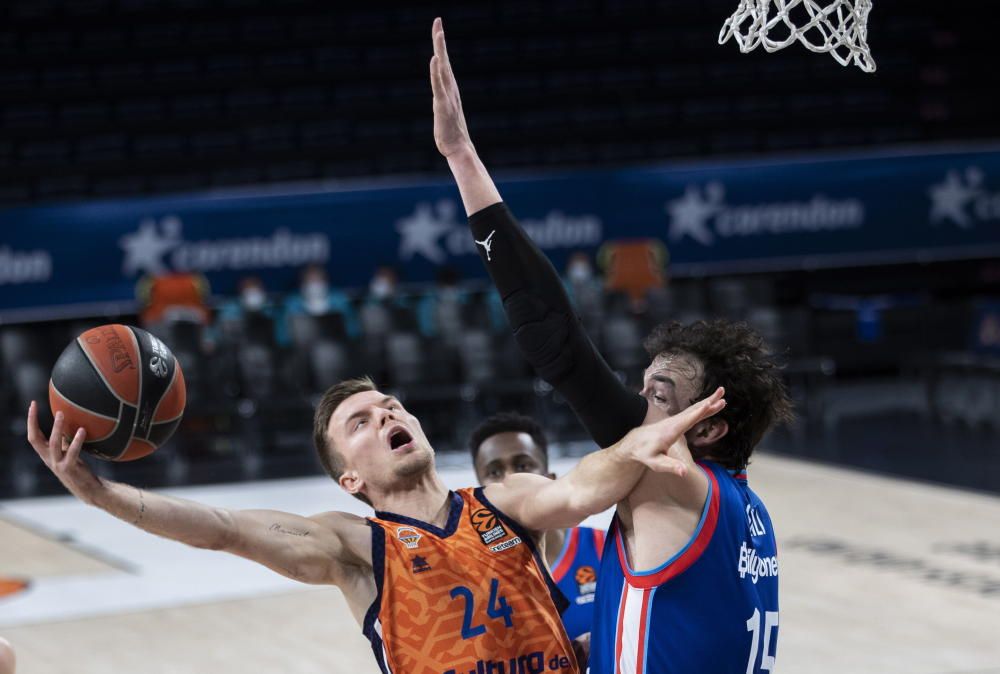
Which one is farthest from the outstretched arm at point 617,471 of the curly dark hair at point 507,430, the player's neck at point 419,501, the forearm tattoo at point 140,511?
the curly dark hair at point 507,430

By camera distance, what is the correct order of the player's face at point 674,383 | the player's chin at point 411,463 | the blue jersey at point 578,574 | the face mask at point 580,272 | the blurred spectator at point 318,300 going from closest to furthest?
1. the player's face at point 674,383
2. the player's chin at point 411,463
3. the blue jersey at point 578,574
4. the blurred spectator at point 318,300
5. the face mask at point 580,272

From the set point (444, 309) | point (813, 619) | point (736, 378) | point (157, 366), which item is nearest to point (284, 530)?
point (157, 366)

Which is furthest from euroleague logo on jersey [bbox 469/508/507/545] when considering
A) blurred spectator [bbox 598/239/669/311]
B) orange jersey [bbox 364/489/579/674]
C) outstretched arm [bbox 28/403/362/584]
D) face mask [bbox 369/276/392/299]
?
blurred spectator [bbox 598/239/669/311]

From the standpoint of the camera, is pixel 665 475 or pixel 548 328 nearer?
pixel 548 328

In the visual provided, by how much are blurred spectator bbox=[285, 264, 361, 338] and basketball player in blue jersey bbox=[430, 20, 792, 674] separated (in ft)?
35.4

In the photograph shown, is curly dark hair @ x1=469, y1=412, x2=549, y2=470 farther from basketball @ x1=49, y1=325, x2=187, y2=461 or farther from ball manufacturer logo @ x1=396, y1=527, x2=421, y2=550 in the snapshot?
basketball @ x1=49, y1=325, x2=187, y2=461

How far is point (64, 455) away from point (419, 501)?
0.91m

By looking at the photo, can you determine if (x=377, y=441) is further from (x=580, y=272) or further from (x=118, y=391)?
(x=580, y=272)

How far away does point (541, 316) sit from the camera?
2820mm

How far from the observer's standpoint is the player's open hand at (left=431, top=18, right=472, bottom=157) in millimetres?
3016

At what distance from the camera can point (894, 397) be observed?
15422mm

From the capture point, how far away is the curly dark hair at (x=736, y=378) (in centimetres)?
306

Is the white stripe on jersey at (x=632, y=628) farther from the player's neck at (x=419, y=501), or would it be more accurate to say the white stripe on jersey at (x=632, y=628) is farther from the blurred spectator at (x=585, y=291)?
the blurred spectator at (x=585, y=291)

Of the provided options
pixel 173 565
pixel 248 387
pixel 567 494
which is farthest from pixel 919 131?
pixel 567 494
